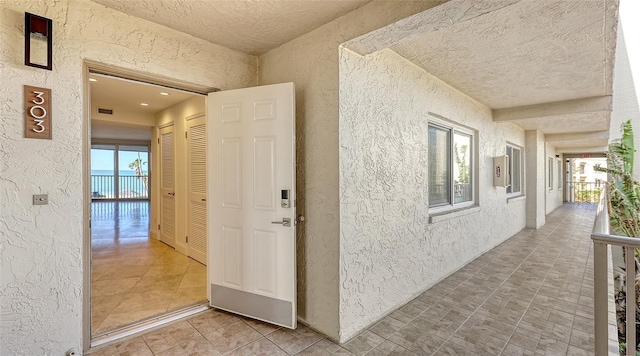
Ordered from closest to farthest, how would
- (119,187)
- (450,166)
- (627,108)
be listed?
(450,166) < (627,108) < (119,187)

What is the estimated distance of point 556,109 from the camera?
4.86m

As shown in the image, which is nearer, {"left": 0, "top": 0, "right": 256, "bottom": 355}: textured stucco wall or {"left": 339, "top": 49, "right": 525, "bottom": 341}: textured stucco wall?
{"left": 0, "top": 0, "right": 256, "bottom": 355}: textured stucco wall

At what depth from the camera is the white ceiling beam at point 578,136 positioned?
24.4 ft

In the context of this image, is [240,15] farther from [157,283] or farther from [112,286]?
[112,286]

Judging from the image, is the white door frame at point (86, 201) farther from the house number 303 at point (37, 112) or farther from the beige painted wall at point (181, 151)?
the beige painted wall at point (181, 151)

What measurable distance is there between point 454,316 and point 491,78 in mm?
2975

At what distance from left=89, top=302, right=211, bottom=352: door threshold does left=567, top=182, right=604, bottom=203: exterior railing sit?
62.3 ft

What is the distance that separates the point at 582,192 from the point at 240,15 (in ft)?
63.8

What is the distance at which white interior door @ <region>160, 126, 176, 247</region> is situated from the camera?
5.17 metres

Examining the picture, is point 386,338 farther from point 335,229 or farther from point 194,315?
point 194,315

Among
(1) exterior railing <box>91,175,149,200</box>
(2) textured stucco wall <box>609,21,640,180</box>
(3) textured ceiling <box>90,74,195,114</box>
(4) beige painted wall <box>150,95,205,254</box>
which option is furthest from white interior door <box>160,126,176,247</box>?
A: (1) exterior railing <box>91,175,149,200</box>

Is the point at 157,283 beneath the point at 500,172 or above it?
beneath

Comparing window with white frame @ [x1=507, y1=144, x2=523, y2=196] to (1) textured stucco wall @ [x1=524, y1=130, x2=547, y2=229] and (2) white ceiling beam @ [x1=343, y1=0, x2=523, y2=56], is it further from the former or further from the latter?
Answer: (2) white ceiling beam @ [x1=343, y1=0, x2=523, y2=56]

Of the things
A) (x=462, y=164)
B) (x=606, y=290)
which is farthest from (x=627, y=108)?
(x=606, y=290)
